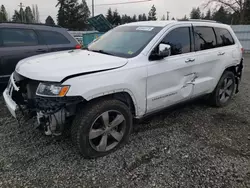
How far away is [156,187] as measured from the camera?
7.89 ft

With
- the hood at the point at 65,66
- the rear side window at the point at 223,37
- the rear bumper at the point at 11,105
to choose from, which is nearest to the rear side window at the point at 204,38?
the rear side window at the point at 223,37

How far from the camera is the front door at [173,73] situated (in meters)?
3.21

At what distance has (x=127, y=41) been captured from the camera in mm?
3484

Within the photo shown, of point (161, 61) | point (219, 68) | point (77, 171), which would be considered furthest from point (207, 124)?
point (77, 171)

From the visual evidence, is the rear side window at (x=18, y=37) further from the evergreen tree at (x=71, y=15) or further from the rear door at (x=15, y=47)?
the evergreen tree at (x=71, y=15)

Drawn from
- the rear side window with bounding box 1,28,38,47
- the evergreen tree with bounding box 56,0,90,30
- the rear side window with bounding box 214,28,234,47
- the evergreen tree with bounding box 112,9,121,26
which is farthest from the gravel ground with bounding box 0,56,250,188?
the evergreen tree with bounding box 56,0,90,30

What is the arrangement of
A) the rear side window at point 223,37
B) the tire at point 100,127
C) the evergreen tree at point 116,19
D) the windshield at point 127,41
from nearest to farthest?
the tire at point 100,127, the windshield at point 127,41, the rear side window at point 223,37, the evergreen tree at point 116,19

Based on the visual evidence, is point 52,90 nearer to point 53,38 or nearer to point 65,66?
point 65,66

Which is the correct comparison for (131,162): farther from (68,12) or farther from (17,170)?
(68,12)

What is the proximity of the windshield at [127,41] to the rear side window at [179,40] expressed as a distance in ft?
0.74

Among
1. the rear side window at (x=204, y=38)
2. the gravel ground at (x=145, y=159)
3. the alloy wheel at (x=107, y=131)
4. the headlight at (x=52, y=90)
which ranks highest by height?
the rear side window at (x=204, y=38)

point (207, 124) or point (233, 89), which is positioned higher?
point (233, 89)

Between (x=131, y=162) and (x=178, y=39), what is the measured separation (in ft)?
6.83

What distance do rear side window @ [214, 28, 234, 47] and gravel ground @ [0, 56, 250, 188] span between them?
1.62 m
